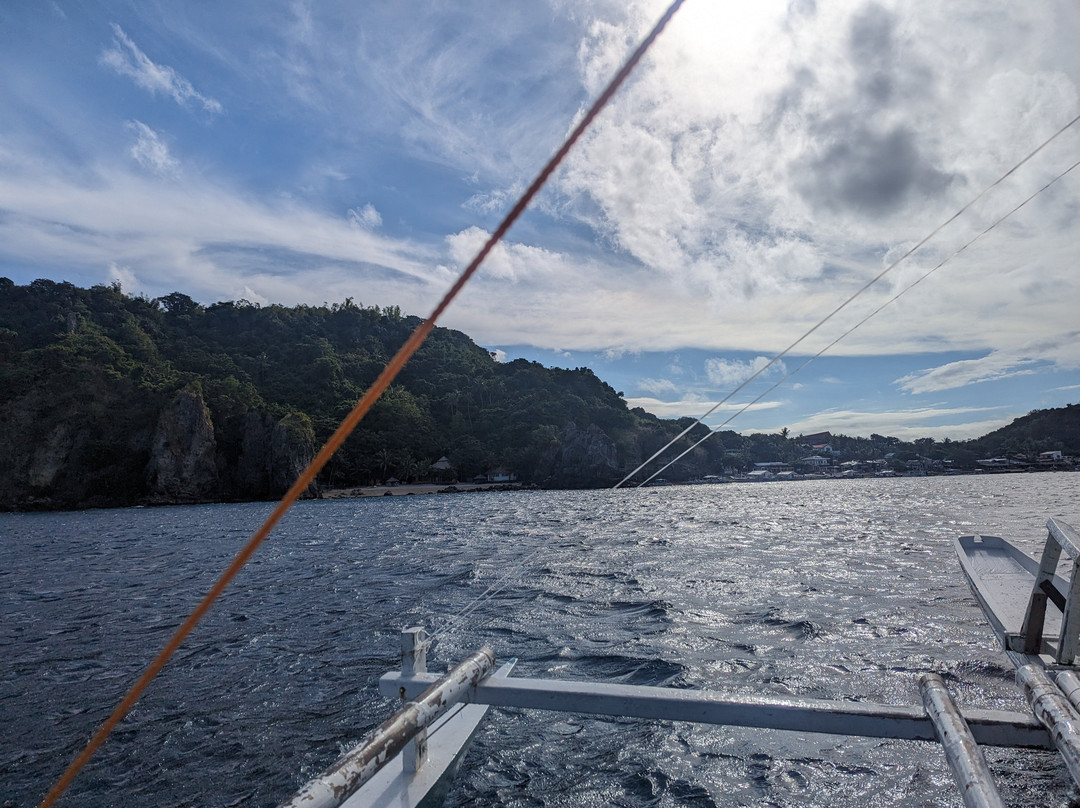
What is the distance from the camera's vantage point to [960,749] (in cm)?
262

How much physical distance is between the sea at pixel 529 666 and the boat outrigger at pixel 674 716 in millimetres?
1035

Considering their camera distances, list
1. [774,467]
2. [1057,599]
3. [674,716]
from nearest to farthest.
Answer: [674,716] → [1057,599] → [774,467]

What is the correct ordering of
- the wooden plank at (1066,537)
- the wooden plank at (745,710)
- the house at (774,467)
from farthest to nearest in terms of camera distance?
1. the house at (774,467)
2. the wooden plank at (1066,537)
3. the wooden plank at (745,710)

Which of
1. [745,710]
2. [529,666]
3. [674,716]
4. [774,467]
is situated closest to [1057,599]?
[745,710]

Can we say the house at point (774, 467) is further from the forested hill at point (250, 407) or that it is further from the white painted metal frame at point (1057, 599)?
the white painted metal frame at point (1057, 599)

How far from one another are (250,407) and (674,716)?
332 ft

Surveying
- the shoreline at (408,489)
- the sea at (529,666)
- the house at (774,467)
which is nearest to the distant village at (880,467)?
the house at (774,467)

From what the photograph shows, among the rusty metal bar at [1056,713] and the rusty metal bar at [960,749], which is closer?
the rusty metal bar at [960,749]

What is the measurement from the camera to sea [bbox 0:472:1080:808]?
16.6 ft

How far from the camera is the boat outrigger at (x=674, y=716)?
2.48m

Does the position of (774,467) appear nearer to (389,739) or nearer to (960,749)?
(960,749)

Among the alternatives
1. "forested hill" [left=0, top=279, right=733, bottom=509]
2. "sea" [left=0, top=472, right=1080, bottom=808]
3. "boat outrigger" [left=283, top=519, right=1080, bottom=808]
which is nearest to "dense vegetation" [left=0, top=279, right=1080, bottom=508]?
"forested hill" [left=0, top=279, right=733, bottom=509]

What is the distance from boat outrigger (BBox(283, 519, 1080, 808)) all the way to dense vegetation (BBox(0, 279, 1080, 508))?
3594 inches

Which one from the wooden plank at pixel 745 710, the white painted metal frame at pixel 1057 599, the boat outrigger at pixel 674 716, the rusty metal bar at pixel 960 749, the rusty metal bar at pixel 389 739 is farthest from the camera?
the white painted metal frame at pixel 1057 599
